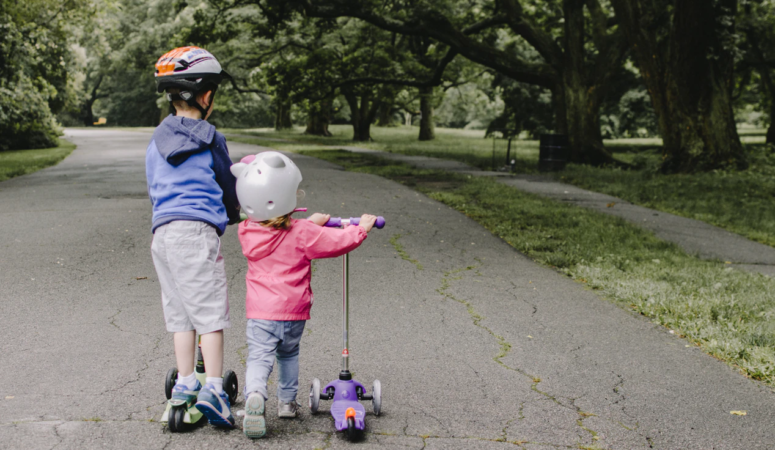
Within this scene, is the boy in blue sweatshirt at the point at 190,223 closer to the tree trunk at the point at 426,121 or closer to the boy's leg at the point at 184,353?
the boy's leg at the point at 184,353

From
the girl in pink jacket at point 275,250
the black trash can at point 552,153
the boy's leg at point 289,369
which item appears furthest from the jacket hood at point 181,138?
the black trash can at point 552,153

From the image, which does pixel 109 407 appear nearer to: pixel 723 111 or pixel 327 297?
pixel 327 297

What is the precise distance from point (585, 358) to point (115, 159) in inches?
686

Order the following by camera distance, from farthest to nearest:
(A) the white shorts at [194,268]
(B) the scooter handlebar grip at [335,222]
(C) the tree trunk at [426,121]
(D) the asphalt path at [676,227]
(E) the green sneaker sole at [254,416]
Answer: (C) the tree trunk at [426,121], (D) the asphalt path at [676,227], (B) the scooter handlebar grip at [335,222], (A) the white shorts at [194,268], (E) the green sneaker sole at [254,416]

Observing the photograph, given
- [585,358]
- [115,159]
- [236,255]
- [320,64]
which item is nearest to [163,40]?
[320,64]

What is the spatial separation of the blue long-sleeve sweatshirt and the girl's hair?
0.87 ft

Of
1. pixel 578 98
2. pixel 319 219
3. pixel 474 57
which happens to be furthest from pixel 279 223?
pixel 578 98

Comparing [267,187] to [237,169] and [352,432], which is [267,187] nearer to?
[237,169]

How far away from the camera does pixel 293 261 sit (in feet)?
10.5

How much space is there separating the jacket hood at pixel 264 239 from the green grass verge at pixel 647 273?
9.72ft

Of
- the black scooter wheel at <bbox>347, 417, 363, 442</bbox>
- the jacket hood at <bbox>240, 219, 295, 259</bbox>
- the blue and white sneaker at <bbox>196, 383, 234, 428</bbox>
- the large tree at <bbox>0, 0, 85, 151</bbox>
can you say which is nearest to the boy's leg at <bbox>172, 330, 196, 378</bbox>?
the blue and white sneaker at <bbox>196, 383, 234, 428</bbox>

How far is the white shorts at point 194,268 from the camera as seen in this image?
125 inches

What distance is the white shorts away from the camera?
319cm

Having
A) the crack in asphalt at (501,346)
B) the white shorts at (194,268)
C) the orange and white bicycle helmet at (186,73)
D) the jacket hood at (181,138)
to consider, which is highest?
the orange and white bicycle helmet at (186,73)
